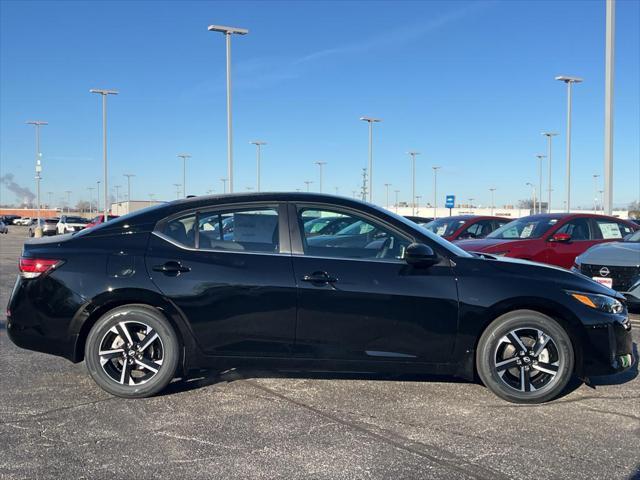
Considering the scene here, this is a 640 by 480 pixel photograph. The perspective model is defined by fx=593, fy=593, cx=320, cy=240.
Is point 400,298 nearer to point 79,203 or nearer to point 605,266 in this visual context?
point 605,266

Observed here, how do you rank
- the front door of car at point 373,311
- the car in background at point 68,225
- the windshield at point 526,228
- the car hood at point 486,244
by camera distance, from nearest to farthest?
1. the front door of car at point 373,311
2. the car hood at point 486,244
3. the windshield at point 526,228
4. the car in background at point 68,225

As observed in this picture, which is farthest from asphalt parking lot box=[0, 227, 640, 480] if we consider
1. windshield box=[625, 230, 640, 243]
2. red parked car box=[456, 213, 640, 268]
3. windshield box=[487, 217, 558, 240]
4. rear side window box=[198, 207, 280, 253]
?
windshield box=[487, 217, 558, 240]

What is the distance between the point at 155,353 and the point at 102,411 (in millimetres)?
566

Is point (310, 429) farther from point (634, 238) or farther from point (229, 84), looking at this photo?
point (229, 84)

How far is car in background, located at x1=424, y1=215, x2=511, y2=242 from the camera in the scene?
14703 millimetres

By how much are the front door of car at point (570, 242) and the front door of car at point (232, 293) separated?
713 centimetres

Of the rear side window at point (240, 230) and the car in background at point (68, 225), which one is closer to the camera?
the rear side window at point (240, 230)

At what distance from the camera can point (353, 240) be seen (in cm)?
469

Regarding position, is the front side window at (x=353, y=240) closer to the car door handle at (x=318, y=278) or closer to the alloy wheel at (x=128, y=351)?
the car door handle at (x=318, y=278)

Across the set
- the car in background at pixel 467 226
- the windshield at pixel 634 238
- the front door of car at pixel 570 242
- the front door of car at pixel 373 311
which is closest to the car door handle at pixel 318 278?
the front door of car at pixel 373 311

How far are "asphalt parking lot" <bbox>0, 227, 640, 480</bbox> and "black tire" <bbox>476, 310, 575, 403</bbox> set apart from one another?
136mm

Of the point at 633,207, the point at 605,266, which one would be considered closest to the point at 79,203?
the point at 633,207

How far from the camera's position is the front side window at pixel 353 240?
4.59m

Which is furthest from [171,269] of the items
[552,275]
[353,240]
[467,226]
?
[467,226]
